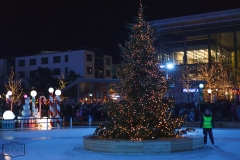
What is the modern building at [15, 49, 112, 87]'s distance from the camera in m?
66.8

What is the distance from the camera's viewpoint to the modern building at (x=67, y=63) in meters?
66.8

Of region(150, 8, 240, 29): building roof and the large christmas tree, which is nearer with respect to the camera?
the large christmas tree

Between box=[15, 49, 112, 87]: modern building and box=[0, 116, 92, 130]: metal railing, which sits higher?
box=[15, 49, 112, 87]: modern building

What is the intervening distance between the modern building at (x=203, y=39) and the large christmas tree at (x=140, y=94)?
36.1 m

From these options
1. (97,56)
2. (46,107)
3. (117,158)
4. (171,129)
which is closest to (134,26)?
(171,129)

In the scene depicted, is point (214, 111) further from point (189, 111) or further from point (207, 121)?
point (207, 121)

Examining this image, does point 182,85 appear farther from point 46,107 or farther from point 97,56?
point 97,56

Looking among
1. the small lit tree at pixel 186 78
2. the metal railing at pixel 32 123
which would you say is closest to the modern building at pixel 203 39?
the small lit tree at pixel 186 78

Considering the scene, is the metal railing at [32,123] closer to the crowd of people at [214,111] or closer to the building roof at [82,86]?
the crowd of people at [214,111]

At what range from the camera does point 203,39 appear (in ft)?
179

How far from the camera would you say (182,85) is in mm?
43219

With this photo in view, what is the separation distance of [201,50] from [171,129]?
4119cm

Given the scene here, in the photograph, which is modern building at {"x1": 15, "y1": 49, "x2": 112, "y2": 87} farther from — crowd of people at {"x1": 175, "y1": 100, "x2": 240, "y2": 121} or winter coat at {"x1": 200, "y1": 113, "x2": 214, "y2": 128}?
winter coat at {"x1": 200, "y1": 113, "x2": 214, "y2": 128}

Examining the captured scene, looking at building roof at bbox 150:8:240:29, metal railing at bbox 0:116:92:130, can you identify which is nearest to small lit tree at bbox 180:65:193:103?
building roof at bbox 150:8:240:29
